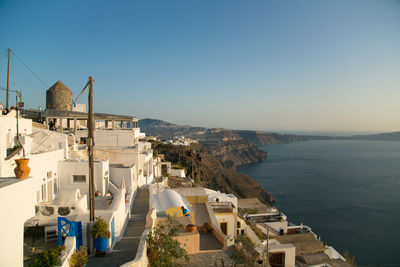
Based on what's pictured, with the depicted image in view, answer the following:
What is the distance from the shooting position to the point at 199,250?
7969 mm

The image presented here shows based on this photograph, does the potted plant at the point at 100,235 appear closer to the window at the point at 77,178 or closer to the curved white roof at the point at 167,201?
the curved white roof at the point at 167,201

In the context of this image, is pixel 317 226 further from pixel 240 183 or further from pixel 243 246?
pixel 243 246

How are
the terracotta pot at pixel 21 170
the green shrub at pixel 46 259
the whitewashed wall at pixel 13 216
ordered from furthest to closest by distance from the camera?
1. the green shrub at pixel 46 259
2. the terracotta pot at pixel 21 170
3. the whitewashed wall at pixel 13 216

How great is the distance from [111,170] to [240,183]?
167 ft

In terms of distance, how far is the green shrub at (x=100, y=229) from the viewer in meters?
6.73

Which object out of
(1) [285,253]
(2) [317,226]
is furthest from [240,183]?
(1) [285,253]

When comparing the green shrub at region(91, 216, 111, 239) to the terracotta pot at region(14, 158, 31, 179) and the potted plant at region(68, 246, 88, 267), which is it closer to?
the potted plant at region(68, 246, 88, 267)

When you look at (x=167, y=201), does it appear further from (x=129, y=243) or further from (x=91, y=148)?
(x=91, y=148)

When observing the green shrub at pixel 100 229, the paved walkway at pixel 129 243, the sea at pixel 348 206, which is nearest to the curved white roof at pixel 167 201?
the paved walkway at pixel 129 243

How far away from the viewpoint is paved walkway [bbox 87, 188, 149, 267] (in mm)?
6535

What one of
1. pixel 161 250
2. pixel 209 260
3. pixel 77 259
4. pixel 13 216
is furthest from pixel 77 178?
pixel 13 216

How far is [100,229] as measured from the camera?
6.75 metres

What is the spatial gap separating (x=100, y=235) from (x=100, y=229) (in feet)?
0.51

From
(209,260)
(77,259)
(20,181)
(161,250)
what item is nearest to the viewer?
(20,181)
